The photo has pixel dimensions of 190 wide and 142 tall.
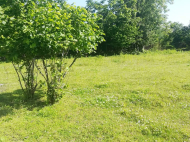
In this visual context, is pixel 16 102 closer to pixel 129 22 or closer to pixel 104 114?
pixel 104 114

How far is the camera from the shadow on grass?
5.23 m

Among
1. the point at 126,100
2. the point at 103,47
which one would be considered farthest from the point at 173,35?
the point at 126,100

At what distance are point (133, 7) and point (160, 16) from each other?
343 centimetres

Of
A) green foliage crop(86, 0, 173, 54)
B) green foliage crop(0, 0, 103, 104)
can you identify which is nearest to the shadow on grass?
green foliage crop(0, 0, 103, 104)

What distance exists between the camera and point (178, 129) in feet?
13.2

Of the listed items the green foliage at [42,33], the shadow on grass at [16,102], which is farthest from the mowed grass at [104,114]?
the green foliage at [42,33]

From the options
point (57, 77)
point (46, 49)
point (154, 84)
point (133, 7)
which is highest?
point (133, 7)

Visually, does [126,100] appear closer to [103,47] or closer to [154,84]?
[154,84]

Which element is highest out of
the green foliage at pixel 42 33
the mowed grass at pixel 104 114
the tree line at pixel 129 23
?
the tree line at pixel 129 23

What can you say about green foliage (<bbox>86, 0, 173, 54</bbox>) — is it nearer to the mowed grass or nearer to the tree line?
the tree line

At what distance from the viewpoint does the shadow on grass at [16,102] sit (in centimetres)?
523

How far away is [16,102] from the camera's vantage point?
5816 millimetres

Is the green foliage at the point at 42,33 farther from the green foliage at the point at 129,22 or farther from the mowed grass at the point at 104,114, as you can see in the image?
the green foliage at the point at 129,22

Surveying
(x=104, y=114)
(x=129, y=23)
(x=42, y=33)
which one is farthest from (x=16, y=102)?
(x=129, y=23)
